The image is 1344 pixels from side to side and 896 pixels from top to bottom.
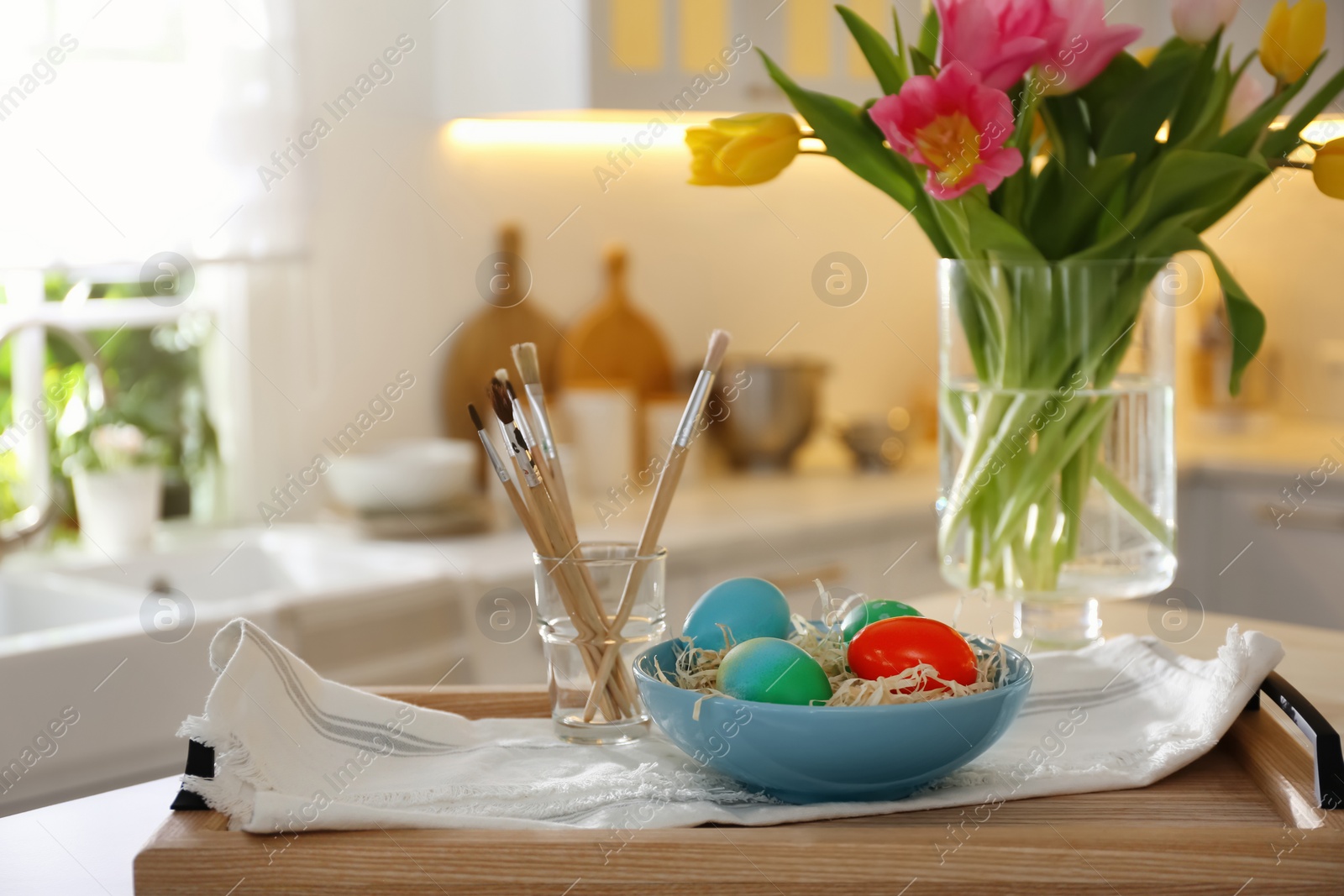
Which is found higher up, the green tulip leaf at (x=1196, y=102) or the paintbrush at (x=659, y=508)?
the green tulip leaf at (x=1196, y=102)

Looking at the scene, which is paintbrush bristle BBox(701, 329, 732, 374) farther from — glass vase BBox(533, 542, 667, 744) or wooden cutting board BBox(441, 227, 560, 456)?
wooden cutting board BBox(441, 227, 560, 456)

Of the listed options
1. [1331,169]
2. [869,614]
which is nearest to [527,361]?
[869,614]

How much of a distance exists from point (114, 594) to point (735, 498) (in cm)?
111

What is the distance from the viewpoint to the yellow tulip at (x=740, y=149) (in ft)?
3.26

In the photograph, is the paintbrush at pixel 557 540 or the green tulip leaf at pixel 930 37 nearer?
the paintbrush at pixel 557 540

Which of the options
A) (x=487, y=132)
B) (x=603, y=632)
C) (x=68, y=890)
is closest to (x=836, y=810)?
(x=603, y=632)

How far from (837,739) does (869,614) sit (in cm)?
15

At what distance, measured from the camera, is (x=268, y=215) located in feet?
7.09

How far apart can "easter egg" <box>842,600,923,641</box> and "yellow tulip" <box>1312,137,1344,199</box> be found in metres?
0.45

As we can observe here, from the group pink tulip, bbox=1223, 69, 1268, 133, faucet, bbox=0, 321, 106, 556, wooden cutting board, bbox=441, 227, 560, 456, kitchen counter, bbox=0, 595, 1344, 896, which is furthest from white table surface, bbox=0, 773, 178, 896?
wooden cutting board, bbox=441, 227, 560, 456

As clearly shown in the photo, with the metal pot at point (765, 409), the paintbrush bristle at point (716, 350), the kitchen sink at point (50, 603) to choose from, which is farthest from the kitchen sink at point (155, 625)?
the paintbrush bristle at point (716, 350)

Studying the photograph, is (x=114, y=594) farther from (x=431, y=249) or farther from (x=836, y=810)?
(x=836, y=810)

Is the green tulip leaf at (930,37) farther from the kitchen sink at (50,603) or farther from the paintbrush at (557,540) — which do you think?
the kitchen sink at (50,603)

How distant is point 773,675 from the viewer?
69 centimetres
